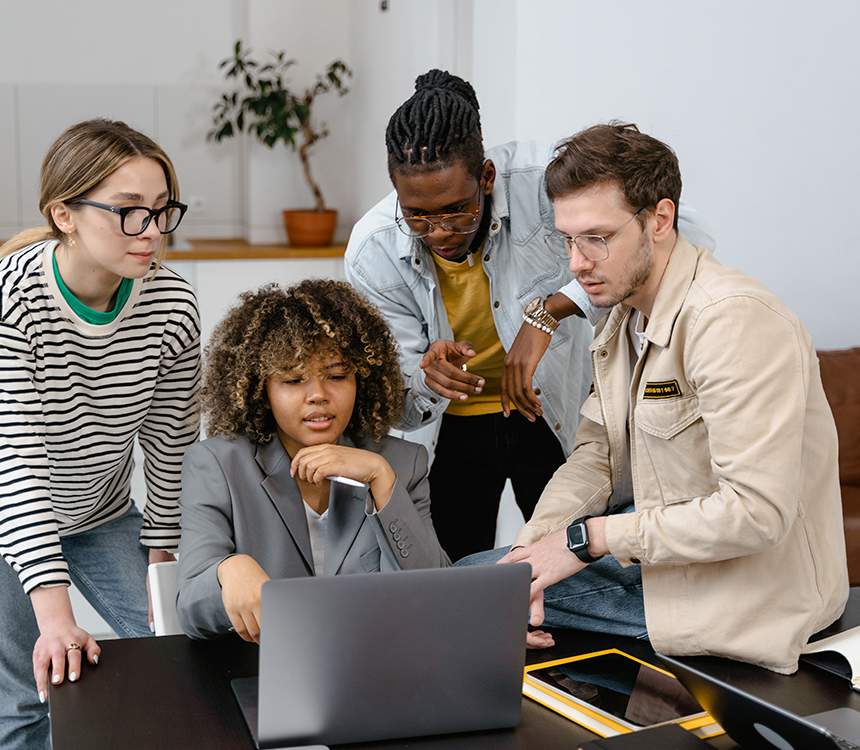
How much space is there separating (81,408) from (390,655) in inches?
35.6

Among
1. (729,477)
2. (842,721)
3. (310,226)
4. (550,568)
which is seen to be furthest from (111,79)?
(842,721)

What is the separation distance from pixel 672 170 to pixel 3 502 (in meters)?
1.13

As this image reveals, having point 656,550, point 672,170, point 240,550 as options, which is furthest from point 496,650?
point 672,170

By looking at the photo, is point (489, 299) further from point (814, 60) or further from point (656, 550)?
point (814, 60)

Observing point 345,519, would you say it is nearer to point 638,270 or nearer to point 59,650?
point 59,650

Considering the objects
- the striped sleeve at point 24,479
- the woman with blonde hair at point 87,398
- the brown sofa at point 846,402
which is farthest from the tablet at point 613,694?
the brown sofa at point 846,402

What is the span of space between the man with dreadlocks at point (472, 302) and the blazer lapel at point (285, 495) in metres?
0.36

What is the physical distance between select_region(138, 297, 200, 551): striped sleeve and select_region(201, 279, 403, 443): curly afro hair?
0.08 m

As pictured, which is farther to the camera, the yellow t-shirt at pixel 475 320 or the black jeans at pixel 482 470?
the black jeans at pixel 482 470

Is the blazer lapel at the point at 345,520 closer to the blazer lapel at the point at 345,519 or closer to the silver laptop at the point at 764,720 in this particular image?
the blazer lapel at the point at 345,519

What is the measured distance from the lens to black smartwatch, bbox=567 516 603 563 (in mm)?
1503

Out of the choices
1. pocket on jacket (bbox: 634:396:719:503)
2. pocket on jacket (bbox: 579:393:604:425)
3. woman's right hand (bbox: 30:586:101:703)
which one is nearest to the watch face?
pocket on jacket (bbox: 634:396:719:503)

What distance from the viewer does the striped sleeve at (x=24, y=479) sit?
5.60 ft

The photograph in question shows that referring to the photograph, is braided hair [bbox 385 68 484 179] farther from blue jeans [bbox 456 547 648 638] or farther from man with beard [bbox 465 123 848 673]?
blue jeans [bbox 456 547 648 638]
